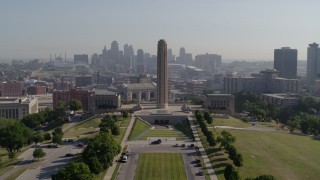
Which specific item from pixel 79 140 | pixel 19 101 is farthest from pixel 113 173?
pixel 19 101

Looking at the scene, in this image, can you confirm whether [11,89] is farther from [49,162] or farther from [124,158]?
[124,158]

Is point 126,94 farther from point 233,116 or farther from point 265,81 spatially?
point 265,81

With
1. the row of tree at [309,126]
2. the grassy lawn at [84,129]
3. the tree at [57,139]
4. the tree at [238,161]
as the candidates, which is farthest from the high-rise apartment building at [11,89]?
the tree at [238,161]

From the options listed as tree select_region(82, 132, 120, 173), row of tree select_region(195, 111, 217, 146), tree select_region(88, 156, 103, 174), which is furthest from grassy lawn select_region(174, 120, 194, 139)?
tree select_region(88, 156, 103, 174)

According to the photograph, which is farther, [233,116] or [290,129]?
[233,116]

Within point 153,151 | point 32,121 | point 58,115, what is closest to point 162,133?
point 153,151

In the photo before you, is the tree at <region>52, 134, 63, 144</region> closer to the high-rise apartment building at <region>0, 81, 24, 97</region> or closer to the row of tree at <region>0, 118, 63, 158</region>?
the row of tree at <region>0, 118, 63, 158</region>

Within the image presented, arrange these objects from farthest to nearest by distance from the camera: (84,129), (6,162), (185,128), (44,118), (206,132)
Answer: (44,118) → (185,128) → (84,129) → (206,132) → (6,162)
